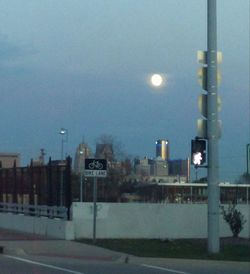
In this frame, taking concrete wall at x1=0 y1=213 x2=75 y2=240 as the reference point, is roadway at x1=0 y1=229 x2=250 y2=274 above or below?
below

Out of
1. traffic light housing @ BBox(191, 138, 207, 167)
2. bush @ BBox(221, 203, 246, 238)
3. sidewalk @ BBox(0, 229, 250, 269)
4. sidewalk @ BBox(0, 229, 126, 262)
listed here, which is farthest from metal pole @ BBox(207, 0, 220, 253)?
bush @ BBox(221, 203, 246, 238)

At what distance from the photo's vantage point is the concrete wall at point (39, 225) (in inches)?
1089

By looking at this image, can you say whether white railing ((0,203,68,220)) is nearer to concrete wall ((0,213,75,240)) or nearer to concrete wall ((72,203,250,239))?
concrete wall ((0,213,75,240))

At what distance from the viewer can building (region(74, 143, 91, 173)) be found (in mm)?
73262

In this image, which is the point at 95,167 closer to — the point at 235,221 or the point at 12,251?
the point at 12,251

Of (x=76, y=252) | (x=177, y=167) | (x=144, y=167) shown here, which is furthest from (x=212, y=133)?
(x=177, y=167)

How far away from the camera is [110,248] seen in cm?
2427

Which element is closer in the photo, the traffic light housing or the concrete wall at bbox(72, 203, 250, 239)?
the traffic light housing

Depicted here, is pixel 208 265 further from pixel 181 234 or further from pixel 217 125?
pixel 181 234

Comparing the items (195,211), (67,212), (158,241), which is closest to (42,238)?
(67,212)

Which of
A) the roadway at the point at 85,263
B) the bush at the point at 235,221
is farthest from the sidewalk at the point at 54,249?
the bush at the point at 235,221

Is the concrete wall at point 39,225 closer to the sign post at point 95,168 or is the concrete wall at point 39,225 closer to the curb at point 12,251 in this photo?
the sign post at point 95,168

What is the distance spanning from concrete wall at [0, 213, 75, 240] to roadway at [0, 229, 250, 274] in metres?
2.26

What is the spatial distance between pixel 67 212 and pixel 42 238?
1.34 meters
